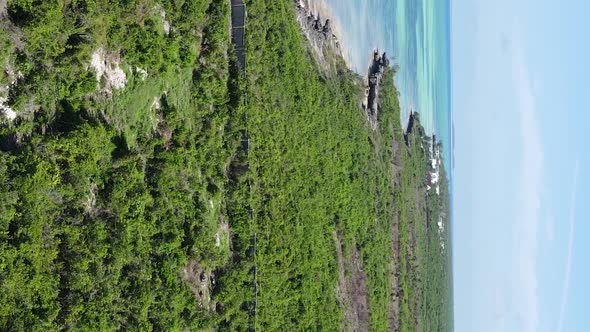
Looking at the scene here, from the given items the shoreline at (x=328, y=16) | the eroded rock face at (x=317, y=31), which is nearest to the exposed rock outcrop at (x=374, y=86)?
the shoreline at (x=328, y=16)

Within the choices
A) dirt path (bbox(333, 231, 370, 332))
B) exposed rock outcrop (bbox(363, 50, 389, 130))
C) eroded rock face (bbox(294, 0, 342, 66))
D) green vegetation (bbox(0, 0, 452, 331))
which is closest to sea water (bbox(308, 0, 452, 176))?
exposed rock outcrop (bbox(363, 50, 389, 130))

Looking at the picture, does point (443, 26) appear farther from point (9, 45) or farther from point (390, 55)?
point (9, 45)

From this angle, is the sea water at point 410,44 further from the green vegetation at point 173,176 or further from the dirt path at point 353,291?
the dirt path at point 353,291

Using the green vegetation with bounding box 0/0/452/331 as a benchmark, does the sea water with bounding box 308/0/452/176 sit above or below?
above

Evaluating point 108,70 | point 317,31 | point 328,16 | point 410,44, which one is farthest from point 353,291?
point 410,44

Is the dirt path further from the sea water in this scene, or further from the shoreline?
the sea water

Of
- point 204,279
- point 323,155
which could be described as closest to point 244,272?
point 204,279
